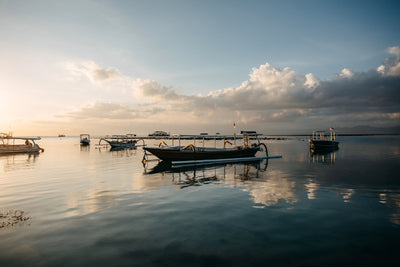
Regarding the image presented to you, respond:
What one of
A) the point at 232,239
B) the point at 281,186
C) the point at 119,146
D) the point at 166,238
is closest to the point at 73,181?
the point at 166,238

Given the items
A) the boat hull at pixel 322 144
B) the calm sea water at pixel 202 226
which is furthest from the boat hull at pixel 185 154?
the boat hull at pixel 322 144

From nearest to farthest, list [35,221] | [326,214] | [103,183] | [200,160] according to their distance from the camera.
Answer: [35,221], [326,214], [103,183], [200,160]

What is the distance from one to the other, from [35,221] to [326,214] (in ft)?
49.2

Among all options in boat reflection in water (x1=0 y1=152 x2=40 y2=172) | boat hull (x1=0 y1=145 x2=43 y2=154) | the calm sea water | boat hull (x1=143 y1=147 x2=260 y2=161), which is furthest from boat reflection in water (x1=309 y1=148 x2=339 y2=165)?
boat hull (x1=0 y1=145 x2=43 y2=154)

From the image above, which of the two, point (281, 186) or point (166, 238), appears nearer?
point (166, 238)

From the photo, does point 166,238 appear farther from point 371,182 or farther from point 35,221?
point 371,182

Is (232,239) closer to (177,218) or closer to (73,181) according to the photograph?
(177,218)

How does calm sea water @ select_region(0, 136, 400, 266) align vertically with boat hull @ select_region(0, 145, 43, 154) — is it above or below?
below

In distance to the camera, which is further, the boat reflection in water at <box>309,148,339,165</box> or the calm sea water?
the boat reflection in water at <box>309,148,339,165</box>

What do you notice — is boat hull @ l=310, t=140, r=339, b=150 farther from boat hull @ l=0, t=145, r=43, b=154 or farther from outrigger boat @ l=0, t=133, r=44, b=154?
boat hull @ l=0, t=145, r=43, b=154

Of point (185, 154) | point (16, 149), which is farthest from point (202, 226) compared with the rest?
point (16, 149)

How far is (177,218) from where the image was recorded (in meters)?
10.4

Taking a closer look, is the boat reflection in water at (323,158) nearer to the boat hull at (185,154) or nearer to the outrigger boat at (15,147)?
the boat hull at (185,154)

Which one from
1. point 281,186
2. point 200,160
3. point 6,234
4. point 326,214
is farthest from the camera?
point 200,160
